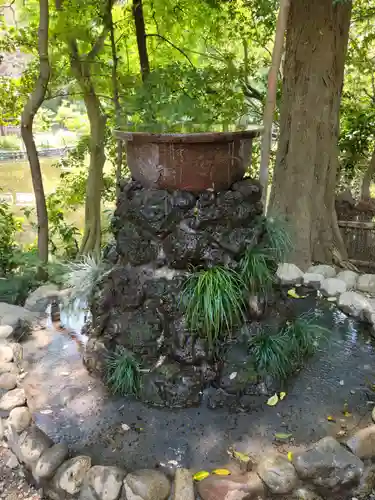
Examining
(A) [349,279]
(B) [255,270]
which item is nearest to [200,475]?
(B) [255,270]

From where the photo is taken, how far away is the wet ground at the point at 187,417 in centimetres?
244

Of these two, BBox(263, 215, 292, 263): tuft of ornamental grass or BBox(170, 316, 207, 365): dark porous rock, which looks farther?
BBox(263, 215, 292, 263): tuft of ornamental grass

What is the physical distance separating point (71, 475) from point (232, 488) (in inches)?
32.8

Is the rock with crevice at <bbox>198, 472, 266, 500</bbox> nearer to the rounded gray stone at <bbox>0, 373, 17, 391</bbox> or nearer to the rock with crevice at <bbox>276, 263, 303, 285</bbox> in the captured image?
the rounded gray stone at <bbox>0, 373, 17, 391</bbox>

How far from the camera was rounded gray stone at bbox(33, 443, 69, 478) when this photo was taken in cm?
228

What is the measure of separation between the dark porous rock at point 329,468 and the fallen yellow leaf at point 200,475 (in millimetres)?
464

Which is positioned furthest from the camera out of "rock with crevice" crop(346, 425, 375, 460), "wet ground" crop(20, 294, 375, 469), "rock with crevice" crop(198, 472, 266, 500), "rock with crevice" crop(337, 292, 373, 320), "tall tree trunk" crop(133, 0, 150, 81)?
"tall tree trunk" crop(133, 0, 150, 81)

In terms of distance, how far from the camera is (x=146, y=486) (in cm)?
210

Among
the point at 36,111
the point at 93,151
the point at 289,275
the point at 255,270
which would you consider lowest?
the point at 289,275

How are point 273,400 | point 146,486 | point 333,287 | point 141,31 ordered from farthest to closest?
point 141,31 < point 333,287 < point 273,400 < point 146,486

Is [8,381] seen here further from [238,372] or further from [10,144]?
[10,144]

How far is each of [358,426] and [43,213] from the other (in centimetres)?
413

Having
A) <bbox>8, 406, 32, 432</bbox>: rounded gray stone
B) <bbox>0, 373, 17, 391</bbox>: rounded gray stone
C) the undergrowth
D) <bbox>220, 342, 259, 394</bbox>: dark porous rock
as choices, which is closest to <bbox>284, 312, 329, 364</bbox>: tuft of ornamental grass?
the undergrowth

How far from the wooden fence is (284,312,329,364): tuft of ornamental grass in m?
2.36
